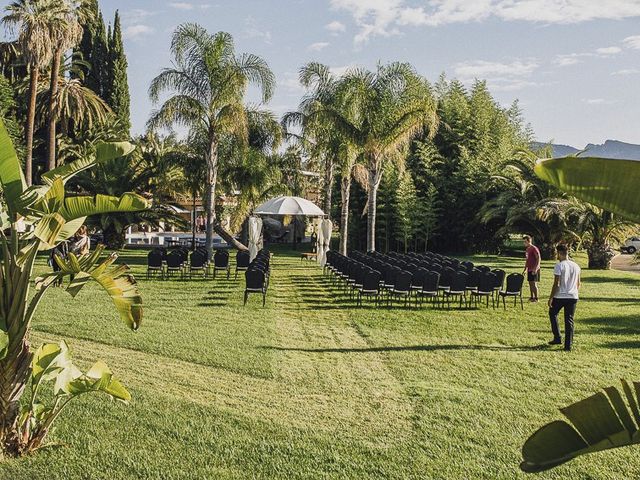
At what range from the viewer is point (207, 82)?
22.5 meters

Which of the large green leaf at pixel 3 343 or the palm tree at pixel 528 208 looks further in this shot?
the palm tree at pixel 528 208

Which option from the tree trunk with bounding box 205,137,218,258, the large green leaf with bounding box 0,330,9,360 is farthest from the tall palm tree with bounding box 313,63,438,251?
the large green leaf with bounding box 0,330,9,360

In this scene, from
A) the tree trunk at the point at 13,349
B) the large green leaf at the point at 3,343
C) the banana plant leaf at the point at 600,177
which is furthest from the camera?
the tree trunk at the point at 13,349

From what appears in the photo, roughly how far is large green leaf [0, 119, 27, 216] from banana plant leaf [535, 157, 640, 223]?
4030mm

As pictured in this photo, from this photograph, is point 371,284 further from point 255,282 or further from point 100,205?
point 100,205

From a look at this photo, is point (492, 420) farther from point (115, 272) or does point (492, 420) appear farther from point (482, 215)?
point (482, 215)

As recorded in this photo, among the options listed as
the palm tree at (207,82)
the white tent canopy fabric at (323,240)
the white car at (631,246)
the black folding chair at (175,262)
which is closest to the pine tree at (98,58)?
the palm tree at (207,82)

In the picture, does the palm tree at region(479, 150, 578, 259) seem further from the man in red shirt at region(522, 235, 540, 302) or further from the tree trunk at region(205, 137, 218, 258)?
the tree trunk at region(205, 137, 218, 258)

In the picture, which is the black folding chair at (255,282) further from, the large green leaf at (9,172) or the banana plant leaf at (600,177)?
the banana plant leaf at (600,177)

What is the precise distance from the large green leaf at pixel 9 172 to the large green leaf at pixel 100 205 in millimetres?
364

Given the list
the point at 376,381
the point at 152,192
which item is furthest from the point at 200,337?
the point at 152,192

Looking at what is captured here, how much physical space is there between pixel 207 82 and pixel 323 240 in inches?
282

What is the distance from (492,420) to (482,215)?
86.7 feet

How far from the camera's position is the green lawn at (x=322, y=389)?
533 centimetres
